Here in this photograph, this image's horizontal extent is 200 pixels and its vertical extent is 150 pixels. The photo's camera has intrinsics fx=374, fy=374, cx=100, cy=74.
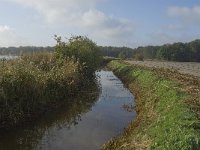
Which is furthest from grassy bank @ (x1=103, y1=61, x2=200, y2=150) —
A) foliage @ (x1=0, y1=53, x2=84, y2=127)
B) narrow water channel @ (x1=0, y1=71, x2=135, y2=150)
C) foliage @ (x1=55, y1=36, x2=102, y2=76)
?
foliage @ (x1=55, y1=36, x2=102, y2=76)

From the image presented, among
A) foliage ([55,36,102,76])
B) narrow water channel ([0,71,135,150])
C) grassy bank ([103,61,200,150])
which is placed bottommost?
narrow water channel ([0,71,135,150])

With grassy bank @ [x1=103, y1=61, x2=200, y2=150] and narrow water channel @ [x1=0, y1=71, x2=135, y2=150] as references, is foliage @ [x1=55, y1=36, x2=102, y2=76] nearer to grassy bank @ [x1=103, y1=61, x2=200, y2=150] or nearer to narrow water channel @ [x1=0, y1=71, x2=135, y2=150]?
narrow water channel @ [x1=0, y1=71, x2=135, y2=150]

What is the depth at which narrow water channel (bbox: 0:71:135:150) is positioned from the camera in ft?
51.6

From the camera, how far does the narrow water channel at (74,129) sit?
15742 mm

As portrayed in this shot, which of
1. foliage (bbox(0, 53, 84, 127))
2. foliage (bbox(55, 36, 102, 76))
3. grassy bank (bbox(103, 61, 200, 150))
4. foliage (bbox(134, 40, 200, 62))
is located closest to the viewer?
grassy bank (bbox(103, 61, 200, 150))

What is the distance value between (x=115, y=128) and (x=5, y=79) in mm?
5939

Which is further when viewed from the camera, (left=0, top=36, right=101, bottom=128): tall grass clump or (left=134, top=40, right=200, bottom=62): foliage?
(left=134, top=40, right=200, bottom=62): foliage

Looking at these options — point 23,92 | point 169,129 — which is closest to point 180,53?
point 23,92

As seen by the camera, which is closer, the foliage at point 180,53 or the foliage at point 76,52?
the foliage at point 76,52

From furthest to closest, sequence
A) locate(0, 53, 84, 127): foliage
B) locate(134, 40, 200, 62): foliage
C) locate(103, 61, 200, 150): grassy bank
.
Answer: locate(134, 40, 200, 62): foliage
locate(0, 53, 84, 127): foliage
locate(103, 61, 200, 150): grassy bank

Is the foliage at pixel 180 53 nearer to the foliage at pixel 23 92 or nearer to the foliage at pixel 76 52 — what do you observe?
the foliage at pixel 76 52

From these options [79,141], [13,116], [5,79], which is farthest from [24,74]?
[79,141]

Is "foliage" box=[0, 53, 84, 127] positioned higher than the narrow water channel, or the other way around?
"foliage" box=[0, 53, 84, 127]

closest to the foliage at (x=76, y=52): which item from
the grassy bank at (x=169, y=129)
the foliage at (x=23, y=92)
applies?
the foliage at (x=23, y=92)
